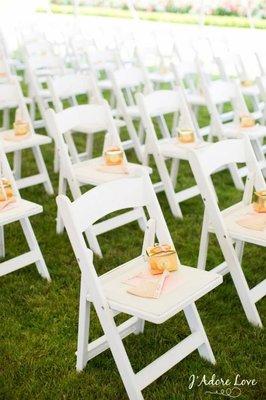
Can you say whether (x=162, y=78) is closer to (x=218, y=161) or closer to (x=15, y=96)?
(x=15, y=96)

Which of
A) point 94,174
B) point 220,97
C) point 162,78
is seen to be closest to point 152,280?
point 94,174

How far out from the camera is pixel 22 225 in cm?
367

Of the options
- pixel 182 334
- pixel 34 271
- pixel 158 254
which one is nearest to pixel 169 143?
pixel 34 271

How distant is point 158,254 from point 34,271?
58.7 inches

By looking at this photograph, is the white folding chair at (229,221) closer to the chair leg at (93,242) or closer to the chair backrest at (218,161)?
the chair backrest at (218,161)

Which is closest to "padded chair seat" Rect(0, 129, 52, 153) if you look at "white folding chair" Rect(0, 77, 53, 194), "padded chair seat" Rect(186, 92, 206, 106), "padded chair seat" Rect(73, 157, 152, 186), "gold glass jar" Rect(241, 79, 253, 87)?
"white folding chair" Rect(0, 77, 53, 194)

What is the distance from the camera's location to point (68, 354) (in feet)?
10.0

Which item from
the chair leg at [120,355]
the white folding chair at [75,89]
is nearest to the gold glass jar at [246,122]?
the white folding chair at [75,89]

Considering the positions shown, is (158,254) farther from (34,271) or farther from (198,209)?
(198,209)

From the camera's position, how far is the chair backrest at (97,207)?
257 centimetres

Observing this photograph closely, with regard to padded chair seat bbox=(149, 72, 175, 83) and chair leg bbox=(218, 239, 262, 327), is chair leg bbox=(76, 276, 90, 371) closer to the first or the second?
chair leg bbox=(218, 239, 262, 327)

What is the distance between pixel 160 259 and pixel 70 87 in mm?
3020

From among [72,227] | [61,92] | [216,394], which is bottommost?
[216,394]

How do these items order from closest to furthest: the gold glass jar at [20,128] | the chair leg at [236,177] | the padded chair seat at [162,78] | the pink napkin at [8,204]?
the pink napkin at [8,204], the gold glass jar at [20,128], the chair leg at [236,177], the padded chair seat at [162,78]
